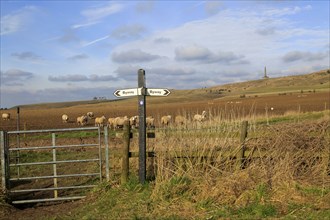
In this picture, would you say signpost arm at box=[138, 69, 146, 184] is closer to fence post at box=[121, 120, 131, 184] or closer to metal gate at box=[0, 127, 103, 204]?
fence post at box=[121, 120, 131, 184]

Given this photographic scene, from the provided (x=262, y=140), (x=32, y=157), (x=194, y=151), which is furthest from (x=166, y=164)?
(x=32, y=157)

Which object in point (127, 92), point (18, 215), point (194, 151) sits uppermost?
point (127, 92)

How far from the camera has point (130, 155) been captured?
1018 centimetres

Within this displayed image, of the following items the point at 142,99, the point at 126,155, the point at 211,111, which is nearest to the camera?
the point at 142,99

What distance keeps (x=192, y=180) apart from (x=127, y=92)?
8.43 ft

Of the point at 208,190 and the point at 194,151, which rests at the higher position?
the point at 194,151

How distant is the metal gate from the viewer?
10242mm

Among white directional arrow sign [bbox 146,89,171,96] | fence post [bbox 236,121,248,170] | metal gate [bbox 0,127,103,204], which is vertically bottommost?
metal gate [bbox 0,127,103,204]

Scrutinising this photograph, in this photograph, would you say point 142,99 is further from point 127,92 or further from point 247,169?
point 247,169

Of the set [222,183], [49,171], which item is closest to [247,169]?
[222,183]

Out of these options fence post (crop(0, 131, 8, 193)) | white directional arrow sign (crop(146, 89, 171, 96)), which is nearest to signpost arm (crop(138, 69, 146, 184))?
white directional arrow sign (crop(146, 89, 171, 96))

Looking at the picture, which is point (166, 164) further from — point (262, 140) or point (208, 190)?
point (262, 140)

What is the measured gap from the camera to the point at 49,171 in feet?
47.3

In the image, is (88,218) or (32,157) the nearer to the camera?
(88,218)
